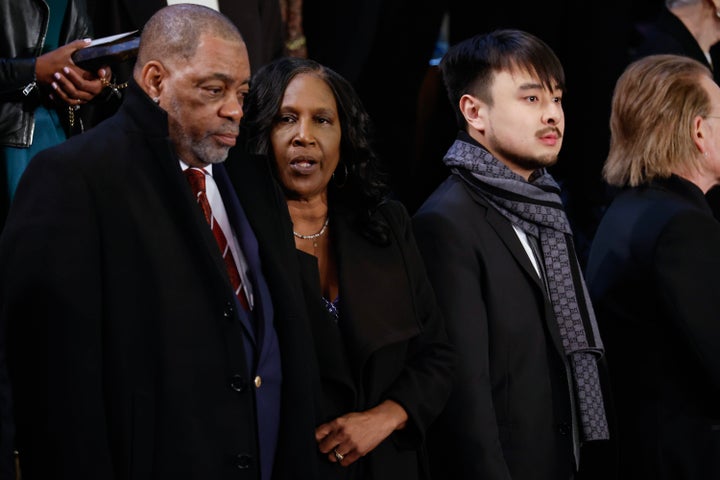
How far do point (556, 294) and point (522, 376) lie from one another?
0.28 metres

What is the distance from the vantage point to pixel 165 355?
2418 millimetres

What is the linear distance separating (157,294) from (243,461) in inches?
15.8

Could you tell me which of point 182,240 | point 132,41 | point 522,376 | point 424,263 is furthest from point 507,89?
point 182,240

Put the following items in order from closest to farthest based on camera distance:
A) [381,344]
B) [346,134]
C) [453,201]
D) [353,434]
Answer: [353,434]
[381,344]
[346,134]
[453,201]

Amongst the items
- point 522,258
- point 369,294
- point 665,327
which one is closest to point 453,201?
point 522,258

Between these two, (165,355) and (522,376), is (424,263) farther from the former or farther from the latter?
(165,355)

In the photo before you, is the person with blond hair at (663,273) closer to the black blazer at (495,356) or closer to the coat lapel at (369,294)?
the black blazer at (495,356)

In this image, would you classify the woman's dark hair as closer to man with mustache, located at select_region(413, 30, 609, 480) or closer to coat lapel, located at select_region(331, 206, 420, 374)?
coat lapel, located at select_region(331, 206, 420, 374)

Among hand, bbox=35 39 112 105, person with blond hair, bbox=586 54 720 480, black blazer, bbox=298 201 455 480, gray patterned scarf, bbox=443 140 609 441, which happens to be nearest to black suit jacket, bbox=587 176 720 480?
person with blond hair, bbox=586 54 720 480

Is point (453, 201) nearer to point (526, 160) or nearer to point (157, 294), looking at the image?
point (526, 160)

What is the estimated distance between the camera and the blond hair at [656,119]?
3.71 m

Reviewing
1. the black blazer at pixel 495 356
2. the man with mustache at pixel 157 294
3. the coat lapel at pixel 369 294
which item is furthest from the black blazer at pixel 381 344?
the man with mustache at pixel 157 294

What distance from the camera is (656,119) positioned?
12.2 feet

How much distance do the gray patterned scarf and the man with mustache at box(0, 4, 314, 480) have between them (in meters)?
0.88
